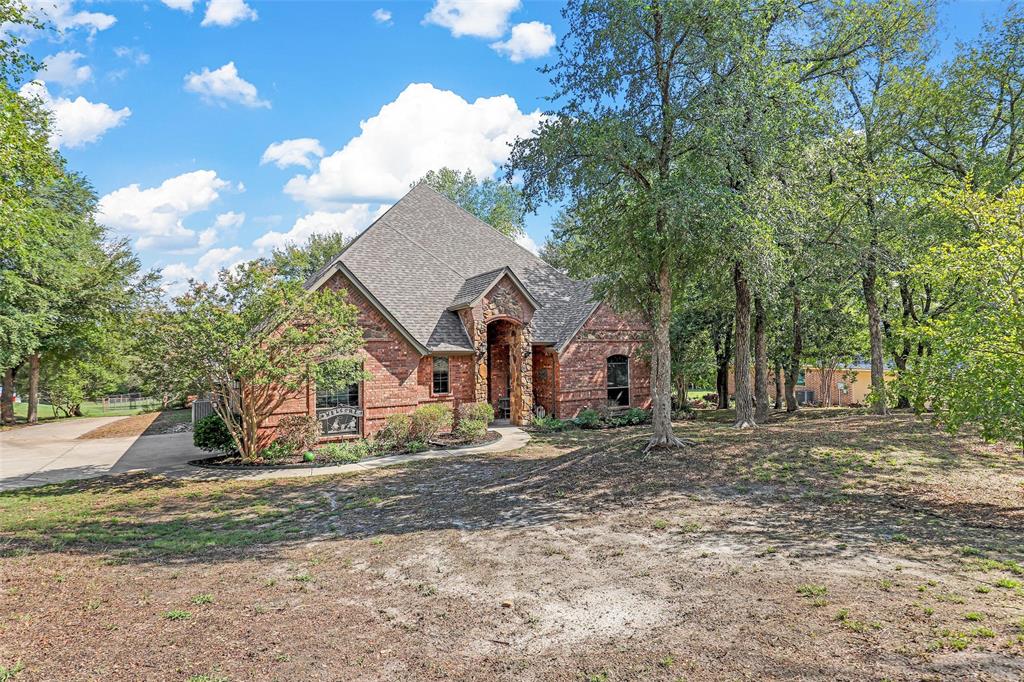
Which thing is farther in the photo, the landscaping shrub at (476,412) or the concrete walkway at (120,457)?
the landscaping shrub at (476,412)

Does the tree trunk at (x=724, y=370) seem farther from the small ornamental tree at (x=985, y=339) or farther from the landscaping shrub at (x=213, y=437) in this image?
the landscaping shrub at (x=213, y=437)

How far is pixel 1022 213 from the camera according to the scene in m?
8.32

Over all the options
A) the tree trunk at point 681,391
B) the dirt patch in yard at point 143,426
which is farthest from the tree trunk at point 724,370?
the dirt patch in yard at point 143,426

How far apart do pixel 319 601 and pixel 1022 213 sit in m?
11.0

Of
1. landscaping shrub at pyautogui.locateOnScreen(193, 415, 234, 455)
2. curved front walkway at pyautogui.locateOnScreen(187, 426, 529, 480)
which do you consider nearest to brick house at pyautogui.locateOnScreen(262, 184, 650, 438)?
landscaping shrub at pyautogui.locateOnScreen(193, 415, 234, 455)

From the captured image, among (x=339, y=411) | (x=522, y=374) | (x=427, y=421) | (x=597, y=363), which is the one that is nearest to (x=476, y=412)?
(x=427, y=421)

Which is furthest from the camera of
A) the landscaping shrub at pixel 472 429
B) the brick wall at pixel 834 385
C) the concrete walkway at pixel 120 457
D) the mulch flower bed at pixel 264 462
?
the brick wall at pixel 834 385

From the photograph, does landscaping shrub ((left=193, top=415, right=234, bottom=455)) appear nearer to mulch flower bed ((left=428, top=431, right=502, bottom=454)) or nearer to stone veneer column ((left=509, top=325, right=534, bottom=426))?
mulch flower bed ((left=428, top=431, right=502, bottom=454))

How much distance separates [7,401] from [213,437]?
19.1 metres

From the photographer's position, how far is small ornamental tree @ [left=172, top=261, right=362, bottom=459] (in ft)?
43.5

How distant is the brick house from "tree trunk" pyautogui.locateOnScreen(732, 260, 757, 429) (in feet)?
15.8

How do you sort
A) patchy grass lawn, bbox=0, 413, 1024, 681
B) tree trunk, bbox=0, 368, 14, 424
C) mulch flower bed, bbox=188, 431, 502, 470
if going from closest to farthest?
1. patchy grass lawn, bbox=0, 413, 1024, 681
2. mulch flower bed, bbox=188, 431, 502, 470
3. tree trunk, bbox=0, 368, 14, 424

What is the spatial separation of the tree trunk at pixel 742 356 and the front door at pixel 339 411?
1150 cm

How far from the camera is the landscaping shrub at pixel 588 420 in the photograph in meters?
20.5
